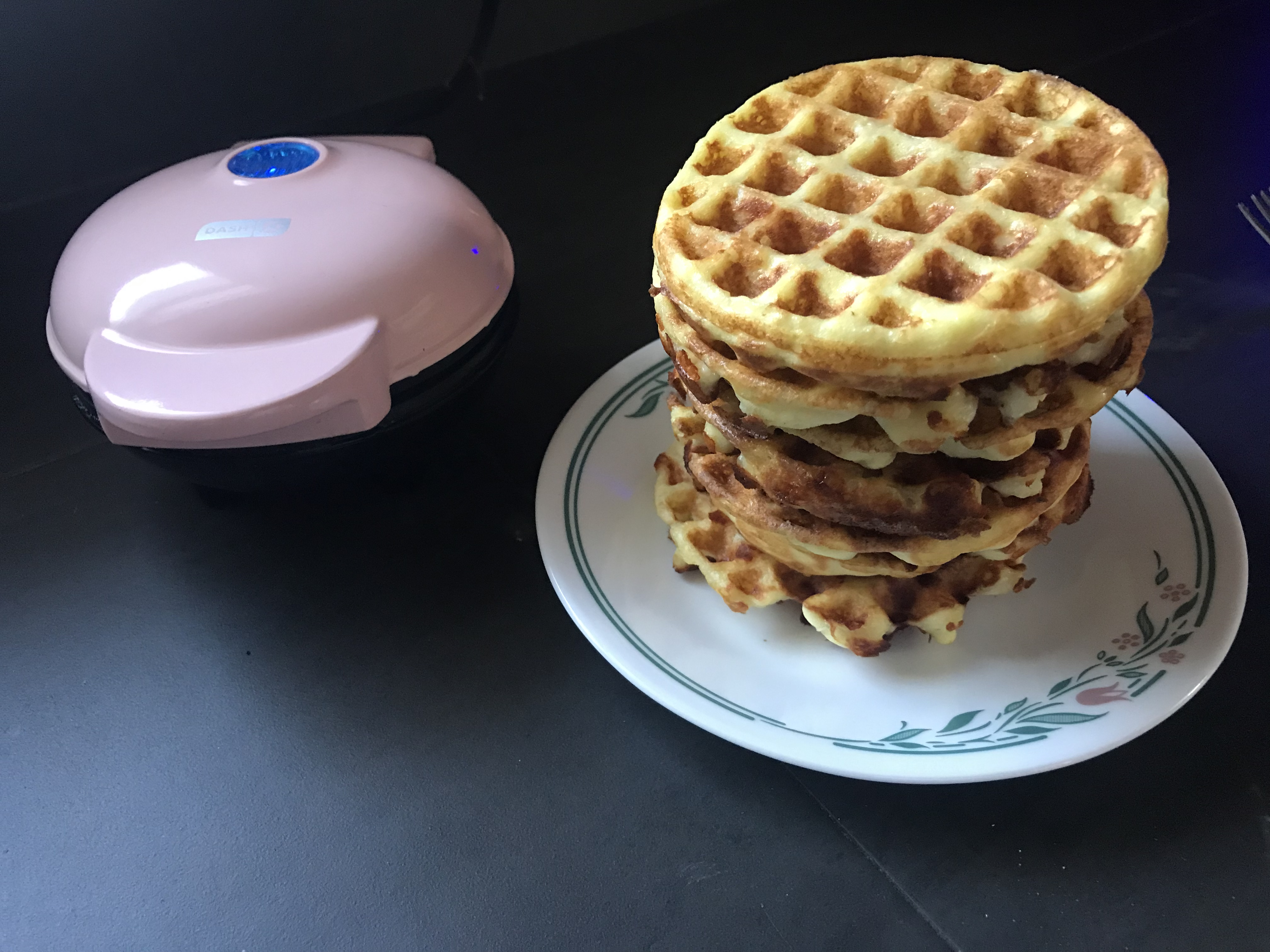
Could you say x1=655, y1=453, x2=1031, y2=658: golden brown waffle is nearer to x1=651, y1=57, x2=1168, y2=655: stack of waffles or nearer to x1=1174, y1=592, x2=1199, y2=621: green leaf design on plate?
x1=651, y1=57, x2=1168, y2=655: stack of waffles

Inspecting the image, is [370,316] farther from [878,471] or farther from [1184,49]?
[1184,49]

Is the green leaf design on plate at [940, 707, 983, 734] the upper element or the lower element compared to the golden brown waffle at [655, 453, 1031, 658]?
lower

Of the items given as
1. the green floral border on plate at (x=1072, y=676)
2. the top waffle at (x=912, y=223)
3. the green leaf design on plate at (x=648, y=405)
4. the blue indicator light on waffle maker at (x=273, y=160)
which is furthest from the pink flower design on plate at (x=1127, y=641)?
the blue indicator light on waffle maker at (x=273, y=160)

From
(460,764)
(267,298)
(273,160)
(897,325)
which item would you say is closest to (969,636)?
(897,325)

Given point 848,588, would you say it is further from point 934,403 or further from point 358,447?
point 358,447

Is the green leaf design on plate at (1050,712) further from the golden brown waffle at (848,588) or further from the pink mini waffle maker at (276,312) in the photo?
the pink mini waffle maker at (276,312)

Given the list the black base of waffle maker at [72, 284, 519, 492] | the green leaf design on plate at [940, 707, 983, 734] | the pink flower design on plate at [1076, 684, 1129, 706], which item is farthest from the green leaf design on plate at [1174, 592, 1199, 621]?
the black base of waffle maker at [72, 284, 519, 492]

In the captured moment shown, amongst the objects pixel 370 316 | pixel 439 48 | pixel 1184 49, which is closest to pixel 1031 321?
pixel 370 316
